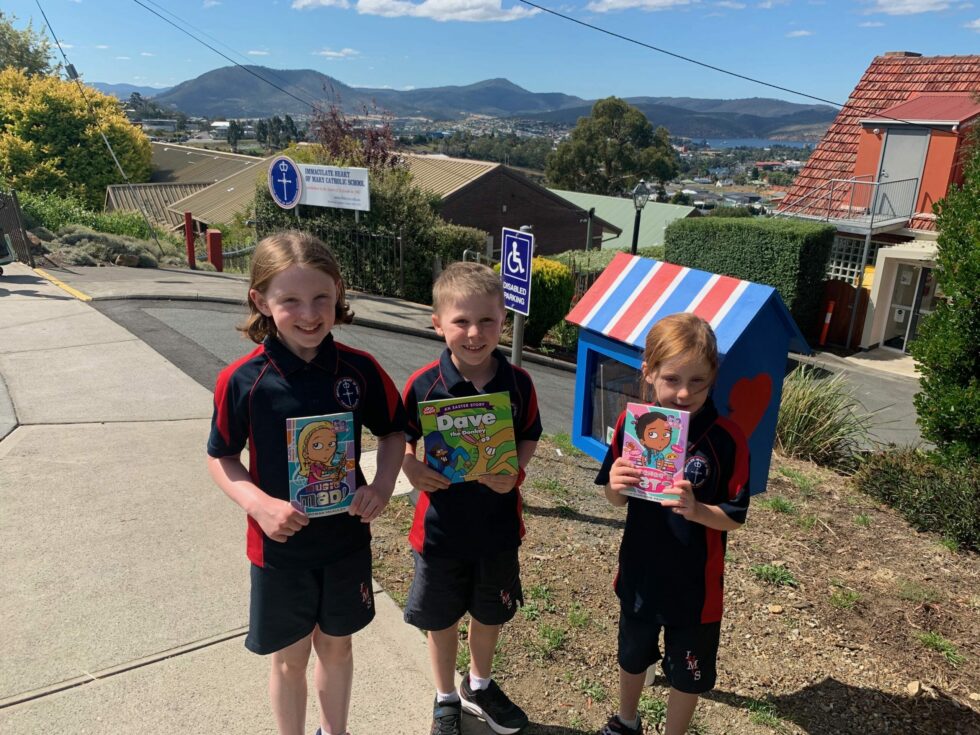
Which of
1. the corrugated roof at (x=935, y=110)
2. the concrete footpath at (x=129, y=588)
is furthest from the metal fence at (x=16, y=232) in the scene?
the corrugated roof at (x=935, y=110)

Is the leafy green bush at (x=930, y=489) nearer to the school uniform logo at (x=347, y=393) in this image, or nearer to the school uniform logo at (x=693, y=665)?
the school uniform logo at (x=693, y=665)

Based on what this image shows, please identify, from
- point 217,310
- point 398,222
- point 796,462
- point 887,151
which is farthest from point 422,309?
point 887,151

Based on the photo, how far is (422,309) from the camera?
41.8ft

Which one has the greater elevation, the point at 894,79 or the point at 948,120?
the point at 894,79

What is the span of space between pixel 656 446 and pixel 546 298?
33.5 ft

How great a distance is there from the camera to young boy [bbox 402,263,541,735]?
2.37 meters

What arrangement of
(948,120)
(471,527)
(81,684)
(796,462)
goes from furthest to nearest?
(948,120) < (796,462) < (81,684) < (471,527)

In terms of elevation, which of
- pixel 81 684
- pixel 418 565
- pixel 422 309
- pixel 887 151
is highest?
pixel 887 151

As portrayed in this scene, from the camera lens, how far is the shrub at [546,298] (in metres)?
12.2

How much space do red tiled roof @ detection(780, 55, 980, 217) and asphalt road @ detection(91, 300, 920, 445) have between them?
10486 mm

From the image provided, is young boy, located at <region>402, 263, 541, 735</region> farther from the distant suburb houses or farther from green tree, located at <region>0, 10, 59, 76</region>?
green tree, located at <region>0, 10, 59, 76</region>

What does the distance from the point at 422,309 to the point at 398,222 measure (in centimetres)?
225

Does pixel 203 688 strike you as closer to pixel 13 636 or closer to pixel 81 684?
pixel 81 684

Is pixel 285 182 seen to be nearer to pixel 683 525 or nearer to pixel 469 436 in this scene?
pixel 469 436
